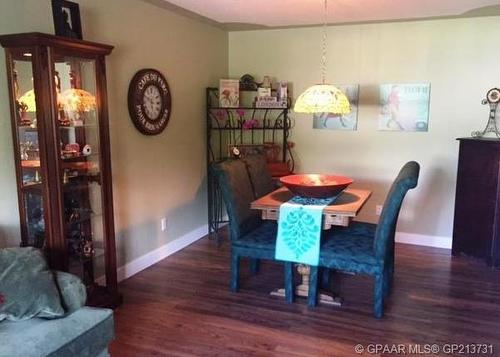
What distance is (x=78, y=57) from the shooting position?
279 cm

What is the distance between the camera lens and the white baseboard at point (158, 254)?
3.69 meters

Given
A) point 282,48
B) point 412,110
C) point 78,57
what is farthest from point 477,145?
point 78,57

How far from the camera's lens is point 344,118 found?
15.7 ft

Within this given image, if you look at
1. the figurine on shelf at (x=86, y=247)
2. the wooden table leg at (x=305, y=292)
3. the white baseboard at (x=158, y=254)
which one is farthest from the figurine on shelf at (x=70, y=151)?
the wooden table leg at (x=305, y=292)

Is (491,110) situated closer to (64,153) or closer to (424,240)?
(424,240)

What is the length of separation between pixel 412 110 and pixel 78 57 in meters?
3.22

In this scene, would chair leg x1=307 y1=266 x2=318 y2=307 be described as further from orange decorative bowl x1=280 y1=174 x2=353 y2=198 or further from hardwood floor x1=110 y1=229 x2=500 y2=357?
Answer: orange decorative bowl x1=280 y1=174 x2=353 y2=198

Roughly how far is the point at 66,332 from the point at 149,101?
228 cm

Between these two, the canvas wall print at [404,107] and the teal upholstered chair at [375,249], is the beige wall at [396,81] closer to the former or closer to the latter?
the canvas wall print at [404,107]

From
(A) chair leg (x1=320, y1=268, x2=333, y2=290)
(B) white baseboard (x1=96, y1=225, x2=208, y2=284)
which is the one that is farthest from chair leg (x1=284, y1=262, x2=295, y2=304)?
(B) white baseboard (x1=96, y1=225, x2=208, y2=284)

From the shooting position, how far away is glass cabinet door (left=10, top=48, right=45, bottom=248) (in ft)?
8.55

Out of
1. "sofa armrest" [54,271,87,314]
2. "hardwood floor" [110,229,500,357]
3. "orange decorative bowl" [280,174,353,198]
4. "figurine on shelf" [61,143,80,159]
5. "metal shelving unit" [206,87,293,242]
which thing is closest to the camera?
"sofa armrest" [54,271,87,314]

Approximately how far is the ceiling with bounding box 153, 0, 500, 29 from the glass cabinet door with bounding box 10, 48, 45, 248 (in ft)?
4.89

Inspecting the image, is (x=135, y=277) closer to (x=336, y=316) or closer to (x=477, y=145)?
(x=336, y=316)
